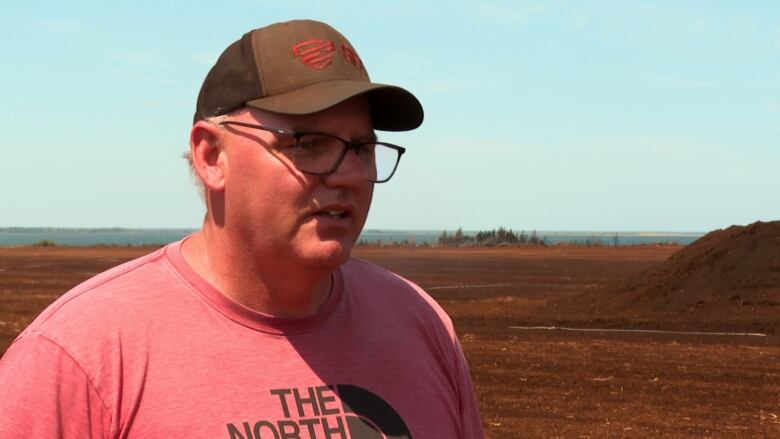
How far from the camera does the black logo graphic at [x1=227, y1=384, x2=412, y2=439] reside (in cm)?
204

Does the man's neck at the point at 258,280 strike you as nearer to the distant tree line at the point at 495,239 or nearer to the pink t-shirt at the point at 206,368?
the pink t-shirt at the point at 206,368

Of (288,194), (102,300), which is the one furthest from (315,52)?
(102,300)

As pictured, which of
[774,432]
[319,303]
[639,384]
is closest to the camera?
[319,303]

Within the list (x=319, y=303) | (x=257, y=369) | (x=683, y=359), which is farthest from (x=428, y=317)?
(x=683, y=359)

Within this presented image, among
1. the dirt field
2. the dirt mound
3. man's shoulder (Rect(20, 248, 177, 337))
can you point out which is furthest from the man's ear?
the dirt mound

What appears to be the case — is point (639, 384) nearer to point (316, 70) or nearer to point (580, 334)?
point (580, 334)

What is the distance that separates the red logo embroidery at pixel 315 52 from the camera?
2143mm

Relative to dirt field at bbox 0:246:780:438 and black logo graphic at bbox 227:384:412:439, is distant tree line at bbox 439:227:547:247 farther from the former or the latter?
black logo graphic at bbox 227:384:412:439

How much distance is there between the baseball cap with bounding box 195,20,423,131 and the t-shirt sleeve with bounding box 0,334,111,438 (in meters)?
0.61

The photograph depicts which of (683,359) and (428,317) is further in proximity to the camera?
(683,359)

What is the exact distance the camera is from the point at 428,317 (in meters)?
2.46

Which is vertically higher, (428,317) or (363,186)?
(363,186)

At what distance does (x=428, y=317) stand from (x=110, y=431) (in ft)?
2.73

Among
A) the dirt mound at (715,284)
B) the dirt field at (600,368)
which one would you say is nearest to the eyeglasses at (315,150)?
the dirt field at (600,368)
